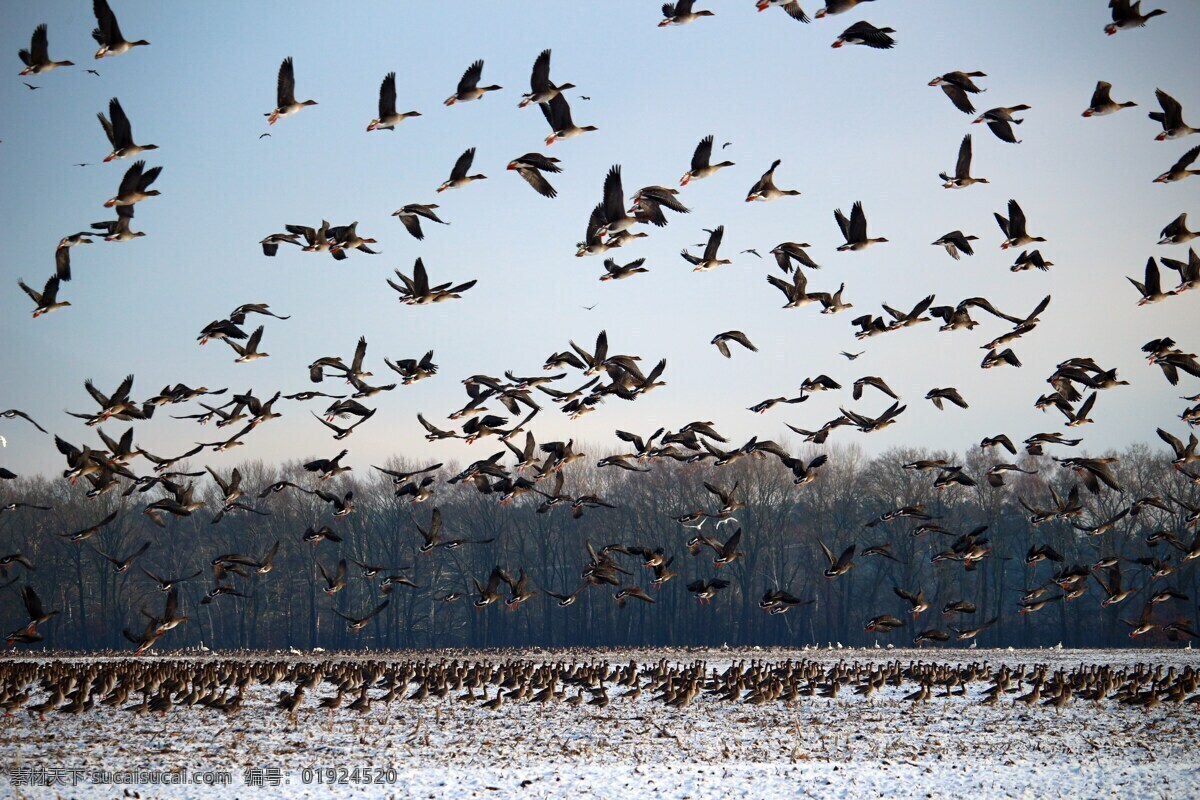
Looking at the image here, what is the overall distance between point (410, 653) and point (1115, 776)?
118ft

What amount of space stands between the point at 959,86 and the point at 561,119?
6.39 meters

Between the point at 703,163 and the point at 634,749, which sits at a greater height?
the point at 703,163

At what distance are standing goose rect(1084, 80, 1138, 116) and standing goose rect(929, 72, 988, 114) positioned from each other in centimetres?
222

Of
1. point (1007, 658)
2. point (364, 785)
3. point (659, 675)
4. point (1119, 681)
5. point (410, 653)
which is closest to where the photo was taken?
point (364, 785)

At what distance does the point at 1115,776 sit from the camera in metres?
18.9

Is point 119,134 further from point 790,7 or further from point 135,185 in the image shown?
point 790,7

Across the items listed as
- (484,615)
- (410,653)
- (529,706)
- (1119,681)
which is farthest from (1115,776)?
(484,615)

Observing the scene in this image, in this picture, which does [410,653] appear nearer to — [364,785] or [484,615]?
[484,615]

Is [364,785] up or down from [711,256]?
down

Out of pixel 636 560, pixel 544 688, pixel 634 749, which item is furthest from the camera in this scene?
pixel 636 560

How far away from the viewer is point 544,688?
2781cm

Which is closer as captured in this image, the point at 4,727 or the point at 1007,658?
the point at 4,727

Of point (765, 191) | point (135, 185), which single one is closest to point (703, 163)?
point (765, 191)

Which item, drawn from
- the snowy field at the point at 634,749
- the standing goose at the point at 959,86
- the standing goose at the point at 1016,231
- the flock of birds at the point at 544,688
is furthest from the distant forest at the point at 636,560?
the standing goose at the point at 959,86
